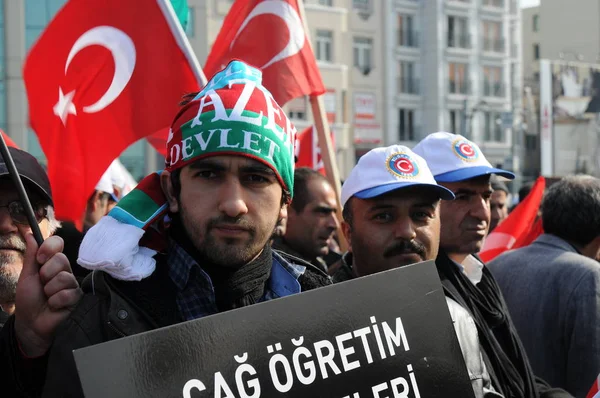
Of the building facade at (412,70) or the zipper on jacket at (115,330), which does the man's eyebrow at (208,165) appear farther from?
the building facade at (412,70)

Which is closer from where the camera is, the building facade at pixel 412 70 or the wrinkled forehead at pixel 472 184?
the wrinkled forehead at pixel 472 184

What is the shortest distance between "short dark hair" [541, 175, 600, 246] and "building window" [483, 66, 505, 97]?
4344 cm

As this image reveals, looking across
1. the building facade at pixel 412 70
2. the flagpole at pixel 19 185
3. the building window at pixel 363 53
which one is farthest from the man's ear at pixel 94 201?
the building window at pixel 363 53

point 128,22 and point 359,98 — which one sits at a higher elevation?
point 128,22

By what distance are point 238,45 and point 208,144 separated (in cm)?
341

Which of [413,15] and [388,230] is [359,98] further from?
[388,230]

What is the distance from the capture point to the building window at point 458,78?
44.8m

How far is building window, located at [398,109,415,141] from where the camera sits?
4341 centimetres

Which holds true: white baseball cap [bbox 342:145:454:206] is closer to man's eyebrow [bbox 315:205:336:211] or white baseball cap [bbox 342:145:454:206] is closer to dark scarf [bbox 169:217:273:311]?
dark scarf [bbox 169:217:273:311]

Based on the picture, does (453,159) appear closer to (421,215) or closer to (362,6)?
(421,215)

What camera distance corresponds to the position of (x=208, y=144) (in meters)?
2.20

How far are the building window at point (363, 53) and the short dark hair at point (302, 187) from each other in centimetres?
3585

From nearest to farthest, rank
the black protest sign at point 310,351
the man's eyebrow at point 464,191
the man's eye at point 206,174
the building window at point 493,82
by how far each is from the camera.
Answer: the black protest sign at point 310,351, the man's eye at point 206,174, the man's eyebrow at point 464,191, the building window at point 493,82

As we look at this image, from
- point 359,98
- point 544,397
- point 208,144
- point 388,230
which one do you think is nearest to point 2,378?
point 208,144
